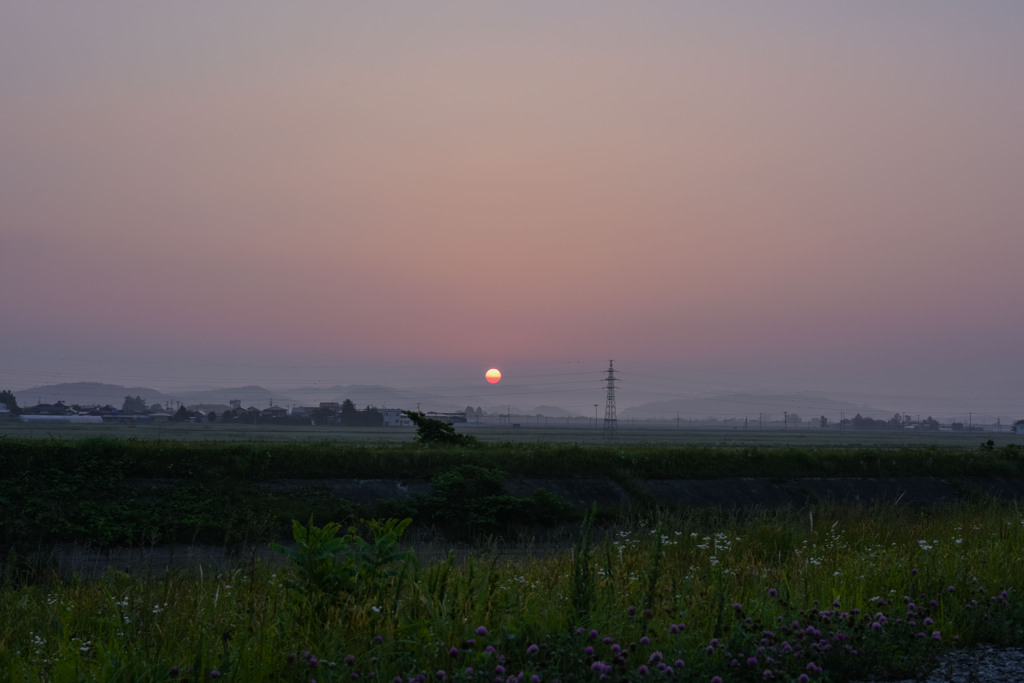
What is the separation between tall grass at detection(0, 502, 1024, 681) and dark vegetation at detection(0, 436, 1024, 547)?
13.5 m

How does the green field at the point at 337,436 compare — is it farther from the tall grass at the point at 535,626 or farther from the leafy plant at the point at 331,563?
the leafy plant at the point at 331,563

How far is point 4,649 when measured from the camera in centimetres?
834

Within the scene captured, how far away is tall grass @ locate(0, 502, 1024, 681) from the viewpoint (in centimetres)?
709

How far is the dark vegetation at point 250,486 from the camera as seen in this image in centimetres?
2539

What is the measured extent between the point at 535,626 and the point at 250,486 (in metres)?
23.7

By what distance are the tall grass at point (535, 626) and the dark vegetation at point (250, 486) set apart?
1347 centimetres

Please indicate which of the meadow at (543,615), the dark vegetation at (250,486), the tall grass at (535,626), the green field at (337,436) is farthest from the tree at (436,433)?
the green field at (337,436)

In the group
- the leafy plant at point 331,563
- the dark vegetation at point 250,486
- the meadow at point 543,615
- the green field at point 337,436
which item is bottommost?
the green field at point 337,436

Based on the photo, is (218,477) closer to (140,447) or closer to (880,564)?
(140,447)

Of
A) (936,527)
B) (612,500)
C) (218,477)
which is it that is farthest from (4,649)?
(612,500)

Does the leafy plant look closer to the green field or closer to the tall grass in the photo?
the tall grass

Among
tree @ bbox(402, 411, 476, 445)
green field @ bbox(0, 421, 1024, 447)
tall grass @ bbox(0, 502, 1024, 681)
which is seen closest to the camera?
tall grass @ bbox(0, 502, 1024, 681)

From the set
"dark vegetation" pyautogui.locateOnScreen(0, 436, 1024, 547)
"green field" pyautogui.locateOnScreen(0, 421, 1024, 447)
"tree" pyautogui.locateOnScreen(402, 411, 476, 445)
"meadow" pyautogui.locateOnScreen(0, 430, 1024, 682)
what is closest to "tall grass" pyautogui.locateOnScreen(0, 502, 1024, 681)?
"meadow" pyautogui.locateOnScreen(0, 430, 1024, 682)

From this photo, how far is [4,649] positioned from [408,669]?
14.5 ft
